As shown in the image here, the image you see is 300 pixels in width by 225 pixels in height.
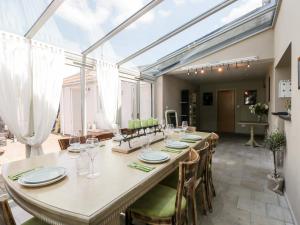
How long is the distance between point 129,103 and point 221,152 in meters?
2.84

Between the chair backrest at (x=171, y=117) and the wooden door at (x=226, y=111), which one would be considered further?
the wooden door at (x=226, y=111)

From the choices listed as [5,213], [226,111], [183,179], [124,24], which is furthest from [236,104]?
[5,213]

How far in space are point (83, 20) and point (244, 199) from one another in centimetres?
350

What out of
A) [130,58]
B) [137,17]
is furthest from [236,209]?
[130,58]

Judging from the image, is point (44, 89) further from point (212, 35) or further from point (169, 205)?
point (212, 35)

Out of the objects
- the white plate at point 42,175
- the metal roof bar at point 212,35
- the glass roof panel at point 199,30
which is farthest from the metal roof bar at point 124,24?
the white plate at point 42,175

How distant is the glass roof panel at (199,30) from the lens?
346 cm

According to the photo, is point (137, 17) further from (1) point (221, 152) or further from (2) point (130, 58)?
(1) point (221, 152)

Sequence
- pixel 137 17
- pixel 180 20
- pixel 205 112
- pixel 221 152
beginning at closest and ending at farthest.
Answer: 1. pixel 137 17
2. pixel 180 20
3. pixel 221 152
4. pixel 205 112

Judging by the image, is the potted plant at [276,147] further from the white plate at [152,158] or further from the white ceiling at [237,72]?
the white ceiling at [237,72]

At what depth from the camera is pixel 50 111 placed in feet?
8.46

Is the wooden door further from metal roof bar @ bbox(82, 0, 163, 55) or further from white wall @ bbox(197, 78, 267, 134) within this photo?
metal roof bar @ bbox(82, 0, 163, 55)

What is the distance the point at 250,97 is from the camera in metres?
7.46

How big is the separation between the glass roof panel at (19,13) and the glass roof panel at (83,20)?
20 cm
